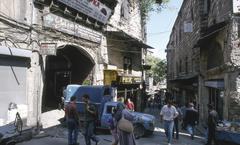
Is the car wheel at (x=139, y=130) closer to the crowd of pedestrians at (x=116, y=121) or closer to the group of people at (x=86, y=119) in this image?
the crowd of pedestrians at (x=116, y=121)

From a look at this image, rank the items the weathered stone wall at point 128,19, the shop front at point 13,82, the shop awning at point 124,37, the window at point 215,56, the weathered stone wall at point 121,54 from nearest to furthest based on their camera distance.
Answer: the shop front at point 13,82 < the window at point 215,56 < the shop awning at point 124,37 < the weathered stone wall at point 121,54 < the weathered stone wall at point 128,19

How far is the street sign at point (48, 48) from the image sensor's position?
14891 mm

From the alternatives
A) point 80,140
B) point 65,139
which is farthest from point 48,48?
point 80,140

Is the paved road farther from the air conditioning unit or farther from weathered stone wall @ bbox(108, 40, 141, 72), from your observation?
weathered stone wall @ bbox(108, 40, 141, 72)

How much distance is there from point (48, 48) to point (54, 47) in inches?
10.2

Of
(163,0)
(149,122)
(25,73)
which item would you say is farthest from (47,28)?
(163,0)

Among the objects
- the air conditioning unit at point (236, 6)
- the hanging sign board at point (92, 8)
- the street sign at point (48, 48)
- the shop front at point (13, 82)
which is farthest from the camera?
the hanging sign board at point (92, 8)

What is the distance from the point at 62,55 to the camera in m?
22.0

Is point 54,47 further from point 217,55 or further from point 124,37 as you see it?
point 124,37

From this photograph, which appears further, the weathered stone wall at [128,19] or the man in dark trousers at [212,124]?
the weathered stone wall at [128,19]

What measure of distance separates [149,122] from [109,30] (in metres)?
8.33

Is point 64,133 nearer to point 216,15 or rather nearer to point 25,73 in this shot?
point 25,73

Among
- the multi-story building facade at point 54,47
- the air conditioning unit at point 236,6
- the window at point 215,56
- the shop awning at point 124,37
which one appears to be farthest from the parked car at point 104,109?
the air conditioning unit at point 236,6

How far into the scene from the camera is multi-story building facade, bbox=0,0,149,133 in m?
13.5
